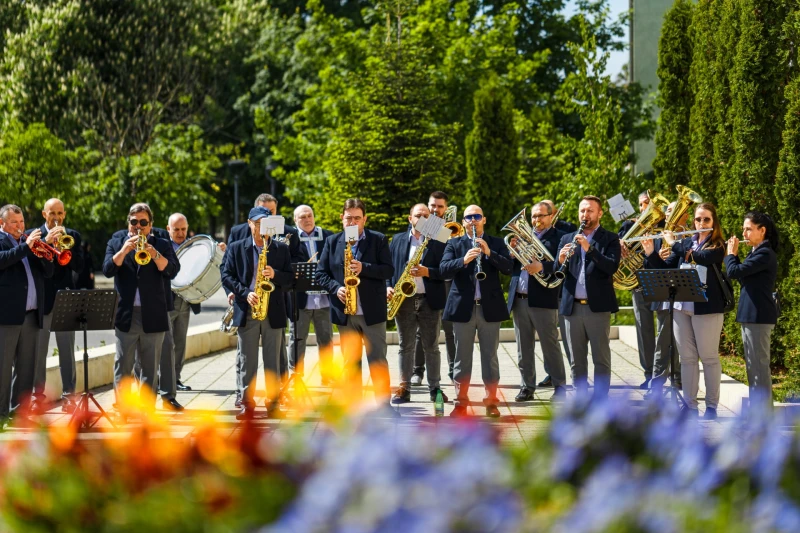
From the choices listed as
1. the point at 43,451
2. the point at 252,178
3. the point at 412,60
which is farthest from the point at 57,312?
the point at 252,178

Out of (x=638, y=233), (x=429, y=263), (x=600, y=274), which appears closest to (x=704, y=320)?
(x=600, y=274)

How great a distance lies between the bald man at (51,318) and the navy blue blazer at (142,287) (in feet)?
2.06

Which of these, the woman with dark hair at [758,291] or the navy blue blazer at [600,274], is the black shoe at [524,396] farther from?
the woman with dark hair at [758,291]

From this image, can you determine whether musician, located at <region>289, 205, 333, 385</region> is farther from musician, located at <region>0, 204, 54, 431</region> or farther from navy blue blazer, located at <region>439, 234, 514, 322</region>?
musician, located at <region>0, 204, 54, 431</region>

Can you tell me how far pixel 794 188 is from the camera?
10.1 metres

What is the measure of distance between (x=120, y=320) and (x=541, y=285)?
430 centimetres

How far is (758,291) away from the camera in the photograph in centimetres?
863

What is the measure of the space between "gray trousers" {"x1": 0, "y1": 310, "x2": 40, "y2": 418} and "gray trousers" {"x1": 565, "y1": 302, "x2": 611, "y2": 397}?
17.1 feet

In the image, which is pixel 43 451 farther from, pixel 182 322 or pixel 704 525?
pixel 182 322

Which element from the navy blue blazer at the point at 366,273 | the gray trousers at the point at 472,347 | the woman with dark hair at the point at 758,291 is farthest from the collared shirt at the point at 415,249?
the woman with dark hair at the point at 758,291

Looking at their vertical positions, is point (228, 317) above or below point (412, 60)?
below

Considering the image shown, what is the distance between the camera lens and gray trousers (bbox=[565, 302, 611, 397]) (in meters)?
9.49

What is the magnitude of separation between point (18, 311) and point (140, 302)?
1.13 m

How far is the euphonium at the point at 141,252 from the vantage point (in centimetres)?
908
